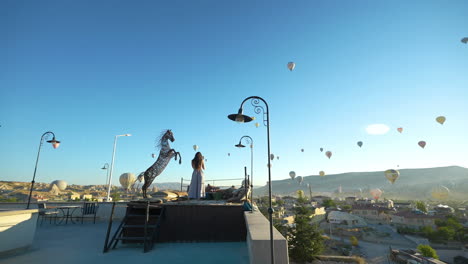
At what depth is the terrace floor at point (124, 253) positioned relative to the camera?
16.9 feet

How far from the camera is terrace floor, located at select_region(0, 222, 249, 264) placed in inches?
203

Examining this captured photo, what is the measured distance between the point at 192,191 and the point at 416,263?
33622 mm

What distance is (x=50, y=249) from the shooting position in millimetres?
6051

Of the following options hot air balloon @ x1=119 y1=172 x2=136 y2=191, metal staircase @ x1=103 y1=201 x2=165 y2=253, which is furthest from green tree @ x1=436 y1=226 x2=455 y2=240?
hot air balloon @ x1=119 y1=172 x2=136 y2=191

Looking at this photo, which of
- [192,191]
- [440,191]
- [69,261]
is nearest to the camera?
[69,261]

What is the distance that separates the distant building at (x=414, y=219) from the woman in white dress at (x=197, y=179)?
72.5 meters

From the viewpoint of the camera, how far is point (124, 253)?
18.7ft

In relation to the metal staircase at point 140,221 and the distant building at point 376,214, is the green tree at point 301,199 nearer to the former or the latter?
the distant building at point 376,214

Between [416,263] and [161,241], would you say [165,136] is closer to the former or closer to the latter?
[161,241]

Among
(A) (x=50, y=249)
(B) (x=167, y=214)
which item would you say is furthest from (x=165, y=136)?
(A) (x=50, y=249)

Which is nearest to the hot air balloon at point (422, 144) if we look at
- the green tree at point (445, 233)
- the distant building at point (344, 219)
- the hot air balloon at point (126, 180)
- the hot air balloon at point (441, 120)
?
the hot air balloon at point (441, 120)

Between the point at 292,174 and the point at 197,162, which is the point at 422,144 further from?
the point at 197,162

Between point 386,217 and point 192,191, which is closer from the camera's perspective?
point 192,191

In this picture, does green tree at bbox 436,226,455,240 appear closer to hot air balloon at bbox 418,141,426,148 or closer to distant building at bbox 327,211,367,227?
distant building at bbox 327,211,367,227
